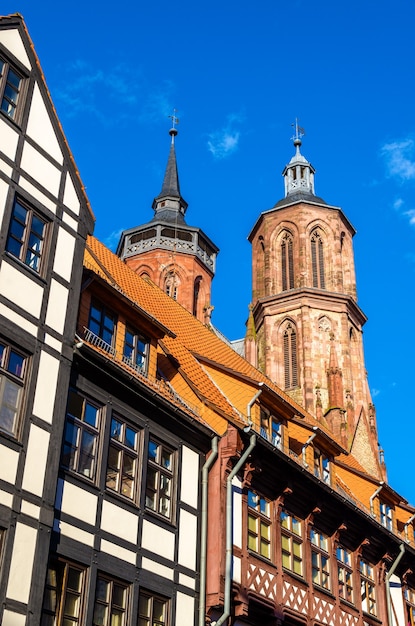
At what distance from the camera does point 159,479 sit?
60.1 ft

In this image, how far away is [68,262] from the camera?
17.5 metres

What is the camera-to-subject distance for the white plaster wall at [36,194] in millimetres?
16812

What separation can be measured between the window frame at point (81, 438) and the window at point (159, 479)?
160cm

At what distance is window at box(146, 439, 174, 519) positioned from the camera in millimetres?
17953

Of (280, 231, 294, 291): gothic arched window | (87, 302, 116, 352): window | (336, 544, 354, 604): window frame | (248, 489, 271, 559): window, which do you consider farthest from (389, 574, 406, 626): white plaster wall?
(280, 231, 294, 291): gothic arched window

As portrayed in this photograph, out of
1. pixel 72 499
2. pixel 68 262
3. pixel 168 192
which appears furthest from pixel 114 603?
pixel 168 192

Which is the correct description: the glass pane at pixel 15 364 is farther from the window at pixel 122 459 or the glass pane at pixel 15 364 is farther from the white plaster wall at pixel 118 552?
the white plaster wall at pixel 118 552

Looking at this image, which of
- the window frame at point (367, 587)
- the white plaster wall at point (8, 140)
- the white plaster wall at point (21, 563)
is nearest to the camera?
the white plaster wall at point (21, 563)

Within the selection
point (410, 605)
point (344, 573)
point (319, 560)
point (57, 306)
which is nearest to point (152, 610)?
point (57, 306)

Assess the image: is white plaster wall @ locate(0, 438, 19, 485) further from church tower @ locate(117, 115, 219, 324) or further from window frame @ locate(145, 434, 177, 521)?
church tower @ locate(117, 115, 219, 324)

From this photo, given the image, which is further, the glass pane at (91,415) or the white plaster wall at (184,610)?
the white plaster wall at (184,610)

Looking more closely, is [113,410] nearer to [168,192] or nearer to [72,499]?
[72,499]

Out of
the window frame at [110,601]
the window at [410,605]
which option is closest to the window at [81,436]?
the window frame at [110,601]

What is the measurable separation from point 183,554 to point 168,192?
5673 centimetres
